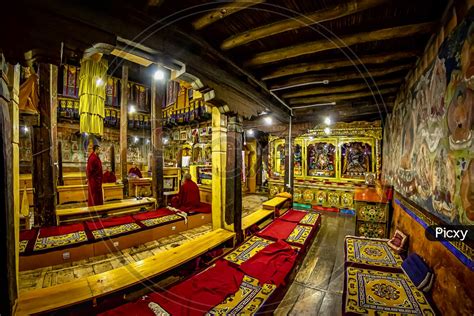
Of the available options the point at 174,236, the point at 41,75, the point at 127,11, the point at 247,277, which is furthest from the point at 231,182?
the point at 41,75

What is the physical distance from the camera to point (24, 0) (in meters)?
1.57

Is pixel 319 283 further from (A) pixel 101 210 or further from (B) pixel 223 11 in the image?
(A) pixel 101 210

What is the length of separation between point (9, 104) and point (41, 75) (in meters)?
5.37

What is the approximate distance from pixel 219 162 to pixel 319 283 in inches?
121

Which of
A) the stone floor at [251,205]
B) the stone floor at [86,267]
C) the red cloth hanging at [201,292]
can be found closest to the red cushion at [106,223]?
the stone floor at [86,267]

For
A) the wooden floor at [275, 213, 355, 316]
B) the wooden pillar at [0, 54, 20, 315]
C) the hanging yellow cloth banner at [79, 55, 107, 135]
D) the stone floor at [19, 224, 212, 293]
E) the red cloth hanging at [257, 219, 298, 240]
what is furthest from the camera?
the hanging yellow cloth banner at [79, 55, 107, 135]

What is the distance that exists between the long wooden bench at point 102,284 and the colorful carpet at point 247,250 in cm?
41

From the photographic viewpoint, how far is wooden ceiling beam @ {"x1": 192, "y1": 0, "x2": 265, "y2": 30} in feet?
7.20

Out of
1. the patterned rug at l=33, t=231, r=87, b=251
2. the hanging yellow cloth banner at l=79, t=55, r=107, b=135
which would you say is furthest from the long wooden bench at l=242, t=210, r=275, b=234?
the hanging yellow cloth banner at l=79, t=55, r=107, b=135

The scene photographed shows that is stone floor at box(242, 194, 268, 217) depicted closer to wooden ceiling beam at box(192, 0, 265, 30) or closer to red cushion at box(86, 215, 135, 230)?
red cushion at box(86, 215, 135, 230)

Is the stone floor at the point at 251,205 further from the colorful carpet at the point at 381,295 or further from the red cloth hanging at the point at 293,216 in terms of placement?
the colorful carpet at the point at 381,295

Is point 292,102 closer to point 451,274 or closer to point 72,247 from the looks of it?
point 451,274

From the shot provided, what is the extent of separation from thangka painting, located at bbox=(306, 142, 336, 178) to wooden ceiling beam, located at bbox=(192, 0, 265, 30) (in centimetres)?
829

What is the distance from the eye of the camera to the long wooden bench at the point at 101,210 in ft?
18.7
